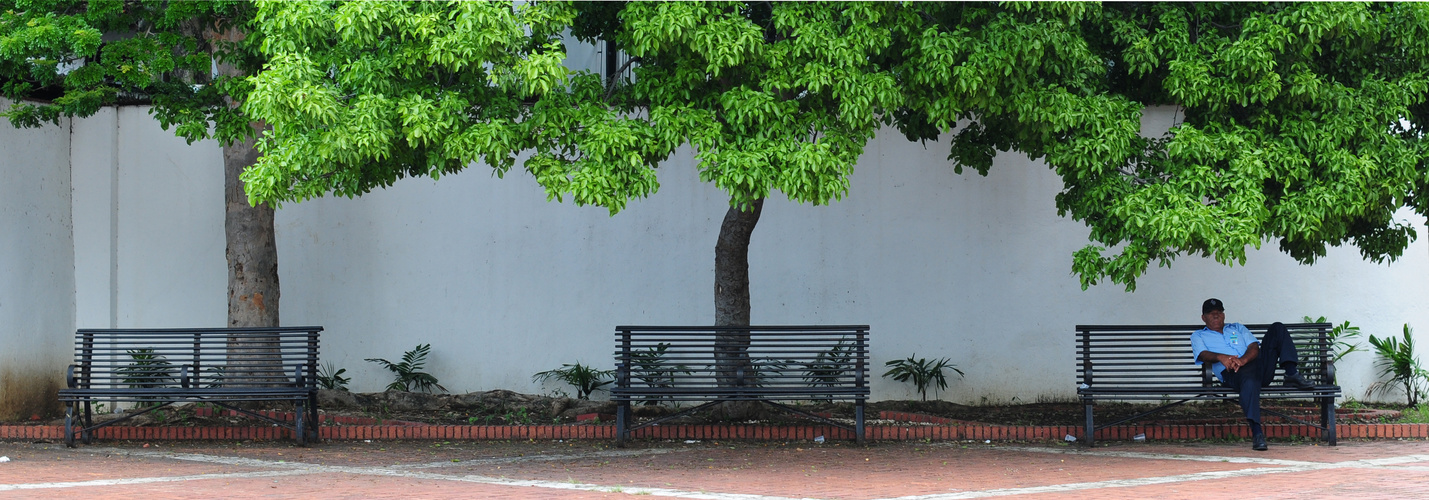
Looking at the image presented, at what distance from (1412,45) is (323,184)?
675 centimetres

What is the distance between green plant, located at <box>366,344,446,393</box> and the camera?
11438 mm

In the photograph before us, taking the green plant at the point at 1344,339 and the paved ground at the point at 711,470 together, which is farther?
the green plant at the point at 1344,339

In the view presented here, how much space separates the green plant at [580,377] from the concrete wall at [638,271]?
114mm

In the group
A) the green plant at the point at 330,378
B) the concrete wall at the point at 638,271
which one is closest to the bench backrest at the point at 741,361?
the concrete wall at the point at 638,271

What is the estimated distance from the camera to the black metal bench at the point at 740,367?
893 centimetres

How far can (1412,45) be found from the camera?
25.2ft

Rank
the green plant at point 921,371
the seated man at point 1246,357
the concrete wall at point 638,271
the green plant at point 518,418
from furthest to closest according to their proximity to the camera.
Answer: the concrete wall at point 638,271 < the green plant at point 921,371 < the green plant at point 518,418 < the seated man at point 1246,357

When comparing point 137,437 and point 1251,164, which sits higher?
point 1251,164

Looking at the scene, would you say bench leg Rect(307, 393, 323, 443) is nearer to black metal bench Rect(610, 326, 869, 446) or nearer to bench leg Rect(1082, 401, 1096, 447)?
black metal bench Rect(610, 326, 869, 446)

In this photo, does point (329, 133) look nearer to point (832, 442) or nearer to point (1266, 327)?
point (832, 442)

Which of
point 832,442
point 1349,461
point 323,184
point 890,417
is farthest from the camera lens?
point 890,417

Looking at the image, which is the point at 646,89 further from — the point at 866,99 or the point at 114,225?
the point at 114,225

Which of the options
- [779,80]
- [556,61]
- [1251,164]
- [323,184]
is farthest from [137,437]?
[1251,164]

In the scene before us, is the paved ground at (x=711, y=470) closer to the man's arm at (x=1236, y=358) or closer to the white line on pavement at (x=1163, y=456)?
the white line on pavement at (x=1163, y=456)
